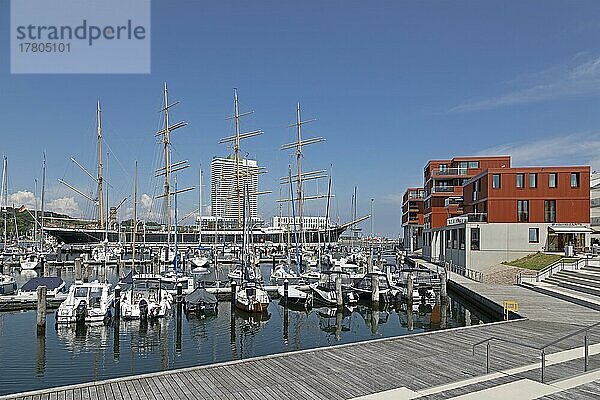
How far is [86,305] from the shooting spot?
28984 millimetres

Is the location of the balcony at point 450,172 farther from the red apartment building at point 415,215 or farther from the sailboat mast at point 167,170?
the sailboat mast at point 167,170

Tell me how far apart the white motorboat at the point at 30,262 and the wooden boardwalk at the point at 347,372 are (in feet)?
199

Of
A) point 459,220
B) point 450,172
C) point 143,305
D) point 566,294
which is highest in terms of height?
point 450,172

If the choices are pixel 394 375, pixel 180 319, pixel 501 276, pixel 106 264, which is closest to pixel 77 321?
pixel 180 319

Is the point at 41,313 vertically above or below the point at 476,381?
below

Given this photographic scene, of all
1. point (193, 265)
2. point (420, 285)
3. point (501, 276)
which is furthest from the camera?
point (193, 265)

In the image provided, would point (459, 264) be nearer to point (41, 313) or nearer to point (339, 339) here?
point (339, 339)

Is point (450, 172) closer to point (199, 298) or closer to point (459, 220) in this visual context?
point (459, 220)

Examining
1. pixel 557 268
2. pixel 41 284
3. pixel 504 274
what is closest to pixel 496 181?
pixel 504 274

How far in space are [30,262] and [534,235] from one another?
6033 centimetres

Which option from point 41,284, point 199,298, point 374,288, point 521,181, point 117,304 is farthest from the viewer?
point 521,181

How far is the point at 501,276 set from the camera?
43.5 meters

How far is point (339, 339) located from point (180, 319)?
32.9ft

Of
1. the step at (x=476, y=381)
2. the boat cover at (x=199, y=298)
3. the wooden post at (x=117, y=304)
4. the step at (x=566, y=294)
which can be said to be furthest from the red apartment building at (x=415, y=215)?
the step at (x=476, y=381)
